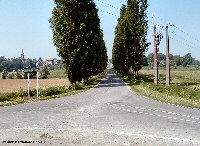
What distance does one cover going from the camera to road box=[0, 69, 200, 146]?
12344mm

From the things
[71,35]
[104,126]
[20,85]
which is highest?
[71,35]

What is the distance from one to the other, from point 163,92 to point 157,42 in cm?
1179

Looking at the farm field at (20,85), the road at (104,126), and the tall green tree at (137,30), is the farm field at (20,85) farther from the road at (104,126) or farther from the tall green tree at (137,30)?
the road at (104,126)

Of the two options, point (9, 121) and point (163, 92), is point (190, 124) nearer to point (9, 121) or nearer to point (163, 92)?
point (9, 121)

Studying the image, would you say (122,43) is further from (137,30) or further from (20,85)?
(20,85)

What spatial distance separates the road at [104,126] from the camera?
12344 millimetres

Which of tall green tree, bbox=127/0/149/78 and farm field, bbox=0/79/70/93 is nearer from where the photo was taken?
farm field, bbox=0/79/70/93

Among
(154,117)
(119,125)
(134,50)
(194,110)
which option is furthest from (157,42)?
(119,125)

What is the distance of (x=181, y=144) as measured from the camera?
1162 cm

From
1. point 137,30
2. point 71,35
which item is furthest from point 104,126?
point 137,30

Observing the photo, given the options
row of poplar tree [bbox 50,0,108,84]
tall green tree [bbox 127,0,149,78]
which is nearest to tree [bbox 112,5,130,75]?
tall green tree [bbox 127,0,149,78]

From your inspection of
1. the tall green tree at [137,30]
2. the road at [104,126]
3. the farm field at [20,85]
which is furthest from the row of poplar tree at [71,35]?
the road at [104,126]

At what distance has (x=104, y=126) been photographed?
50.0ft

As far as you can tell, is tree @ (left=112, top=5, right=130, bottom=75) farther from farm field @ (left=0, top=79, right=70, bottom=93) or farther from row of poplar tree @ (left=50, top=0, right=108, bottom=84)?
row of poplar tree @ (left=50, top=0, right=108, bottom=84)
